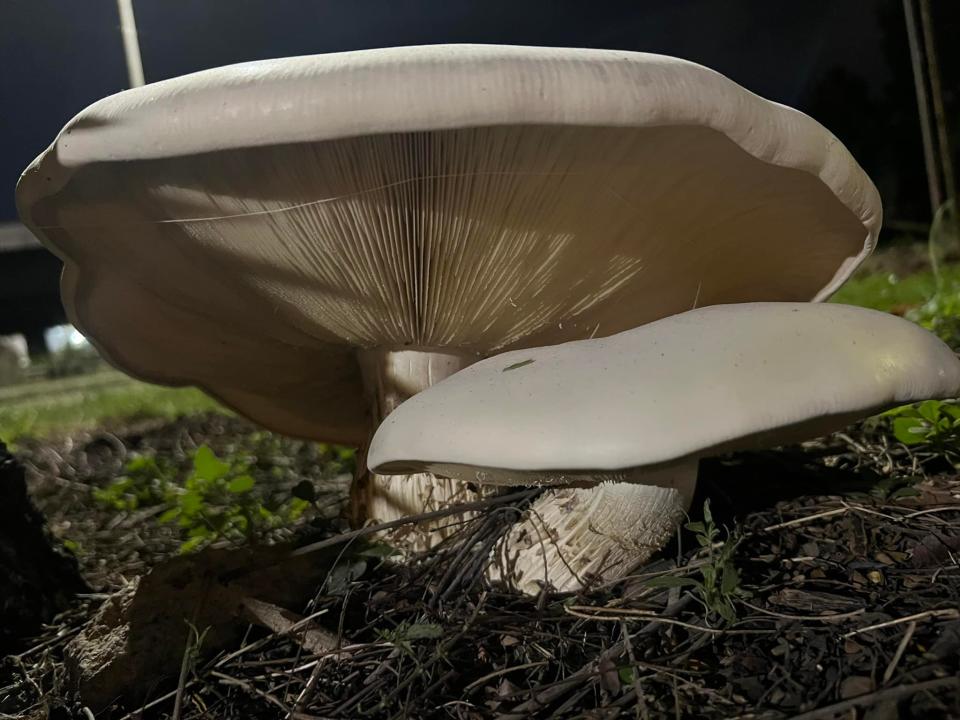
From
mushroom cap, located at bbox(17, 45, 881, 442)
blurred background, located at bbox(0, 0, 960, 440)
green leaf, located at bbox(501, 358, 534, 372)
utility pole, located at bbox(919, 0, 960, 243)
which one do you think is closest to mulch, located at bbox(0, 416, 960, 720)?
green leaf, located at bbox(501, 358, 534, 372)

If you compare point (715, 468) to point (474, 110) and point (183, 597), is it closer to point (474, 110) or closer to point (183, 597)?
point (474, 110)

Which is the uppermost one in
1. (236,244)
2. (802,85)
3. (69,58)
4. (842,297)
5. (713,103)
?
(69,58)

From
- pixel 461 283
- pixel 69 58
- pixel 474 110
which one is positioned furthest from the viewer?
pixel 69 58

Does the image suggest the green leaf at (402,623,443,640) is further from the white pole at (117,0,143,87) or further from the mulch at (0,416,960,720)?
the white pole at (117,0,143,87)

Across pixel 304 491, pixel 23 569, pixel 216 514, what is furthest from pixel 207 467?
pixel 23 569

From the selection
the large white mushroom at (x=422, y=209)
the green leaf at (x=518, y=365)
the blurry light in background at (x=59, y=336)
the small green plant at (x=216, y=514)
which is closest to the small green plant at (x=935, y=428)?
the large white mushroom at (x=422, y=209)

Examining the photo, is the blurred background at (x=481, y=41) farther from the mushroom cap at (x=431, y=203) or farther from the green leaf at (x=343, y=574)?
the green leaf at (x=343, y=574)

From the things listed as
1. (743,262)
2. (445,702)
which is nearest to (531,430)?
(445,702)
